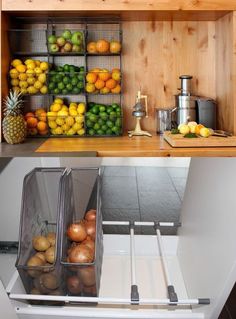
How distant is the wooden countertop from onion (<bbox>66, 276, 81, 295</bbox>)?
54 centimetres

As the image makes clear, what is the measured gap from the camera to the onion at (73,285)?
2.46 feet

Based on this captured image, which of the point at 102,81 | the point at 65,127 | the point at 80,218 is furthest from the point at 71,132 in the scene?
the point at 80,218

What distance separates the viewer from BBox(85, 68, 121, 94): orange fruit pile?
5.44 ft

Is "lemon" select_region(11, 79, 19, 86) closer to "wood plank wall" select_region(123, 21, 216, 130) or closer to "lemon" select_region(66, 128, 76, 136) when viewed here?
"lemon" select_region(66, 128, 76, 136)

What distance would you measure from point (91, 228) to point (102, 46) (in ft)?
3.42

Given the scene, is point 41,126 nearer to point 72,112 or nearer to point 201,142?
point 72,112

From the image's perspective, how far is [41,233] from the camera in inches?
31.5

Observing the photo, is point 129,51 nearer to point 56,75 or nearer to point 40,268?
point 56,75

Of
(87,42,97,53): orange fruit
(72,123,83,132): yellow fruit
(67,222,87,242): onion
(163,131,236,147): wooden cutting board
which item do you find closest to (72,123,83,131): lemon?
(72,123,83,132): yellow fruit

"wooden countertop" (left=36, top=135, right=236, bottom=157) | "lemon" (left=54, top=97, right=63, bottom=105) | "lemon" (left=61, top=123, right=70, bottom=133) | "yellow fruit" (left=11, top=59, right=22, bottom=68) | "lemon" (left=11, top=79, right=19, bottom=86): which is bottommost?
"wooden countertop" (left=36, top=135, right=236, bottom=157)

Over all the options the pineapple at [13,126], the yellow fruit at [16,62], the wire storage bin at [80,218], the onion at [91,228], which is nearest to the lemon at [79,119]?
the pineapple at [13,126]

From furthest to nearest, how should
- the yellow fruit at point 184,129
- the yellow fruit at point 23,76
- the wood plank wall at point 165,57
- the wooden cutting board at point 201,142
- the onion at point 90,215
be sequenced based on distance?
the wood plank wall at point 165,57 → the yellow fruit at point 23,76 → the yellow fruit at point 184,129 → the wooden cutting board at point 201,142 → the onion at point 90,215

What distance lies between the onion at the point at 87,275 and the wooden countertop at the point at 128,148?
54 cm

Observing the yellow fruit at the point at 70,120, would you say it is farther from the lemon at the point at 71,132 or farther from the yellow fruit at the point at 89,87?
the yellow fruit at the point at 89,87
